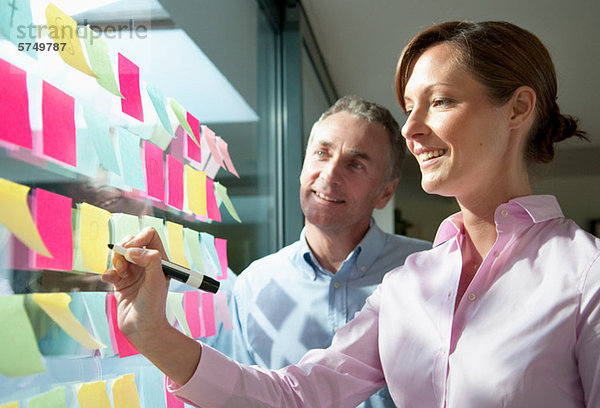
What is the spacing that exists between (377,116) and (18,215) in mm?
1074

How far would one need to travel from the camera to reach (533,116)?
947 mm

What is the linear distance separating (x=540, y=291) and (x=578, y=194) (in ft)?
20.1

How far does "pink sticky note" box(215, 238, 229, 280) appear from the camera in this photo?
1151 mm

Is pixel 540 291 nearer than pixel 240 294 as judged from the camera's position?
Yes

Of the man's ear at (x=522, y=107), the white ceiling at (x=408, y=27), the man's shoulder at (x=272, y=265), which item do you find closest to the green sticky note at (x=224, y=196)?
the man's shoulder at (x=272, y=265)

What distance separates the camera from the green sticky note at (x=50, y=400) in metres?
0.55

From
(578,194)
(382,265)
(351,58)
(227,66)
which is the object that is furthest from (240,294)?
(578,194)

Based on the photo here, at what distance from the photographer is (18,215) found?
527 millimetres

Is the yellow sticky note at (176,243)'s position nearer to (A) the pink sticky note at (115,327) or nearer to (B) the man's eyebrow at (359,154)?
(A) the pink sticky note at (115,327)

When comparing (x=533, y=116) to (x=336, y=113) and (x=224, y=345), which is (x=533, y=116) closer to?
(x=336, y=113)

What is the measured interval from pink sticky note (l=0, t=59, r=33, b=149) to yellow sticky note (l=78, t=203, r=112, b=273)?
120 millimetres

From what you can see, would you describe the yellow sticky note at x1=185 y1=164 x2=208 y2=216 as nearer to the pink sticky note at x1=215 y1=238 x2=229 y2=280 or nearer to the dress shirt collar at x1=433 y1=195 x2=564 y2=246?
the pink sticky note at x1=215 y1=238 x2=229 y2=280

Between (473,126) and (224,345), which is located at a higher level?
(473,126)

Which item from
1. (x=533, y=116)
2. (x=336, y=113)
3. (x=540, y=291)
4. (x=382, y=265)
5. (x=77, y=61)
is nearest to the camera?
(x=77, y=61)
